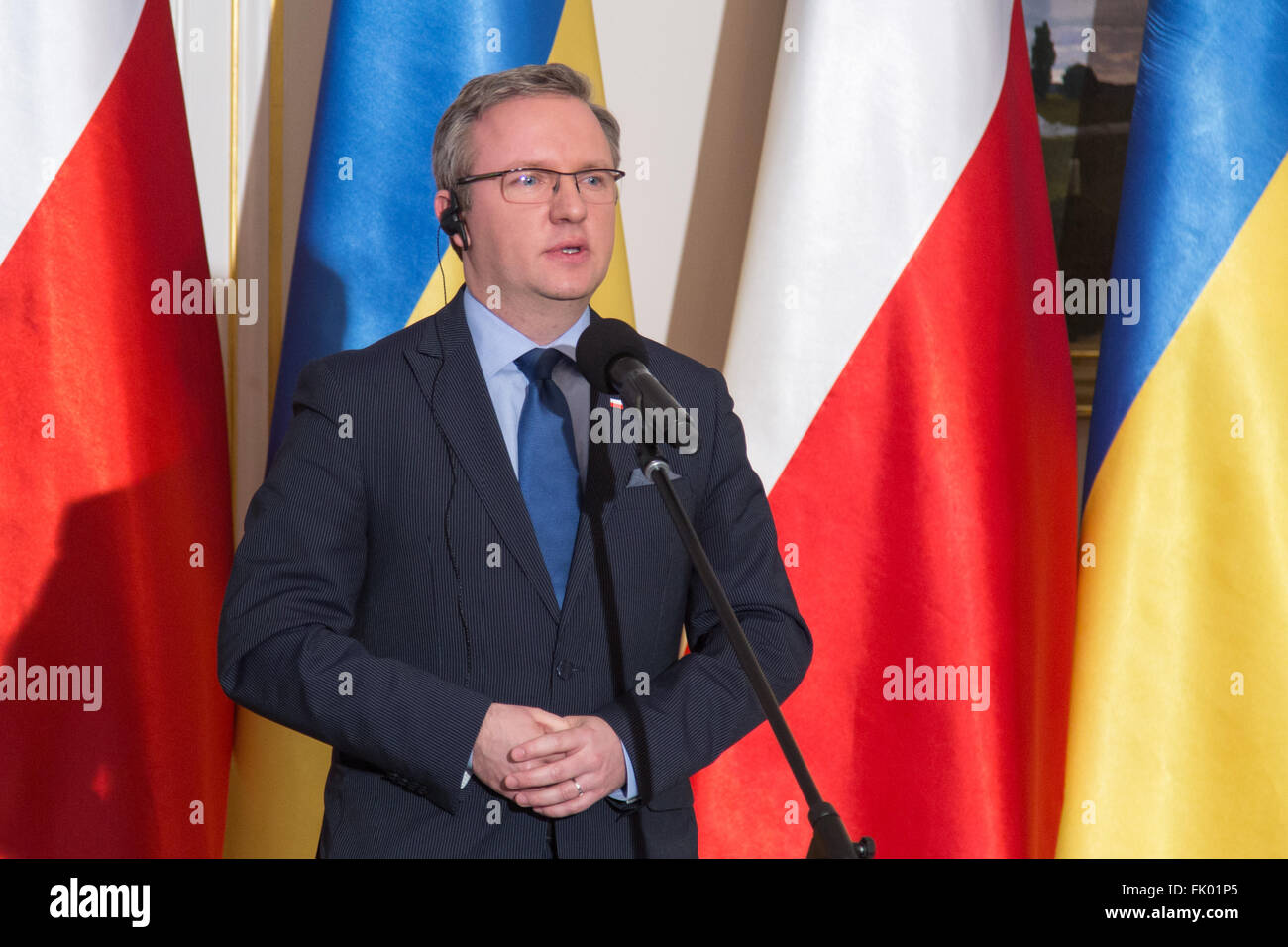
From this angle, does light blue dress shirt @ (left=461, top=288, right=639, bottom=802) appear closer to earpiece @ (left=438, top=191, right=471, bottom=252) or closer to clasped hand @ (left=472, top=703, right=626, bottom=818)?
earpiece @ (left=438, top=191, right=471, bottom=252)

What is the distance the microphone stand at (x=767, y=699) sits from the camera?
89 cm

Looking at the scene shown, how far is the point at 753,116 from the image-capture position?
2.70 metres

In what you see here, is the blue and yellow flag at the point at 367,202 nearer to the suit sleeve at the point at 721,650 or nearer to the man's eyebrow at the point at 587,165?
the man's eyebrow at the point at 587,165

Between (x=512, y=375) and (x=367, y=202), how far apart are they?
→ 34.9 inches

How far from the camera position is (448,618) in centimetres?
138

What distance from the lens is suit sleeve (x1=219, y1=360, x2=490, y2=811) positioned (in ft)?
4.08

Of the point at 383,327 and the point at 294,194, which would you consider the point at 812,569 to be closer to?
the point at 383,327

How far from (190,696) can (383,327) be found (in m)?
0.77

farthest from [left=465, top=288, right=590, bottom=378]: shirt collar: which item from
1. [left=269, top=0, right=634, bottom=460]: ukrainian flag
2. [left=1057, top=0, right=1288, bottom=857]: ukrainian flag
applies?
[left=1057, top=0, right=1288, bottom=857]: ukrainian flag

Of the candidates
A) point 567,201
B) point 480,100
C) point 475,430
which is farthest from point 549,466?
point 480,100

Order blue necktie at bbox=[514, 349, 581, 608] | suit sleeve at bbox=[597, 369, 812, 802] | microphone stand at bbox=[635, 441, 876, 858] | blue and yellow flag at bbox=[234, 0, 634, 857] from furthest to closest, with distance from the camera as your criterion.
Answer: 1. blue and yellow flag at bbox=[234, 0, 634, 857]
2. blue necktie at bbox=[514, 349, 581, 608]
3. suit sleeve at bbox=[597, 369, 812, 802]
4. microphone stand at bbox=[635, 441, 876, 858]

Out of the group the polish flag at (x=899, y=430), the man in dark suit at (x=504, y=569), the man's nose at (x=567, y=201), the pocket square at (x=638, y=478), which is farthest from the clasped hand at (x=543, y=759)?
the polish flag at (x=899, y=430)

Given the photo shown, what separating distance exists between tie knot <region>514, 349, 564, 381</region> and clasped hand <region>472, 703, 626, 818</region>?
43 cm
